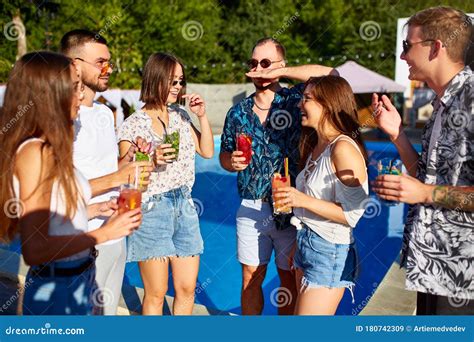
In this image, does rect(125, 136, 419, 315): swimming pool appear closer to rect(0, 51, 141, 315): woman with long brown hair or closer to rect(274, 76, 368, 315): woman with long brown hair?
rect(274, 76, 368, 315): woman with long brown hair

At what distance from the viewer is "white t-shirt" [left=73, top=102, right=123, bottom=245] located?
2760 millimetres

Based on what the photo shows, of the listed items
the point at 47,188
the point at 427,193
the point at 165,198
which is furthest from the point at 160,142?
the point at 427,193

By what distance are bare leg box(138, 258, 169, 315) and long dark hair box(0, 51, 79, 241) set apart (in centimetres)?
123

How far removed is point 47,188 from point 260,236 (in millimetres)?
1629

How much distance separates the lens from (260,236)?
322 cm

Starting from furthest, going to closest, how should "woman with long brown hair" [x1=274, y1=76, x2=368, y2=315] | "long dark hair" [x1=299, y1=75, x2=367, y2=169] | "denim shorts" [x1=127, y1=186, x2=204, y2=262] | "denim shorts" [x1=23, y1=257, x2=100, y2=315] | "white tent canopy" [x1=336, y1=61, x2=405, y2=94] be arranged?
1. "white tent canopy" [x1=336, y1=61, x2=405, y2=94]
2. "denim shorts" [x1=127, y1=186, x2=204, y2=262]
3. "long dark hair" [x1=299, y1=75, x2=367, y2=169]
4. "woman with long brown hair" [x1=274, y1=76, x2=368, y2=315]
5. "denim shorts" [x1=23, y1=257, x2=100, y2=315]

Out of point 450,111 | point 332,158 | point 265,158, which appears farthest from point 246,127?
point 450,111

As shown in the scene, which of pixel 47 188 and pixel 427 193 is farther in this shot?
pixel 427 193

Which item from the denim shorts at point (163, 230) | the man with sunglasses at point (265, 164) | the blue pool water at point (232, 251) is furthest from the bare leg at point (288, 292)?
the blue pool water at point (232, 251)

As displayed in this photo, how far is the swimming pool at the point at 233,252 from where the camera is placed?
18.4 ft

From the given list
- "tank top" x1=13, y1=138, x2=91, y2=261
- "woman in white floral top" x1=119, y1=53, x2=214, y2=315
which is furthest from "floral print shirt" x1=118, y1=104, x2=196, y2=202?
"tank top" x1=13, y1=138, x2=91, y2=261

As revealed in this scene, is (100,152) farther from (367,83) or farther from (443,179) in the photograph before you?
(367,83)

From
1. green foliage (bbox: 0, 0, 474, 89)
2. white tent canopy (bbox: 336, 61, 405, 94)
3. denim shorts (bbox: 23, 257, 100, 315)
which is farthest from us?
white tent canopy (bbox: 336, 61, 405, 94)

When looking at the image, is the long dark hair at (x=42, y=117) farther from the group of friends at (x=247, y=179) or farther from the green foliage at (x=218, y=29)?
the green foliage at (x=218, y=29)
